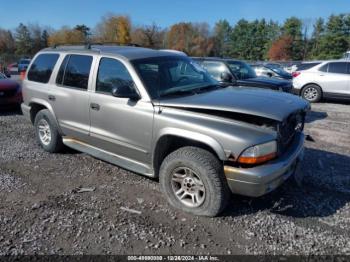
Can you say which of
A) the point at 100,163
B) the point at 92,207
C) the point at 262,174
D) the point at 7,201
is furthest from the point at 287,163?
the point at 7,201

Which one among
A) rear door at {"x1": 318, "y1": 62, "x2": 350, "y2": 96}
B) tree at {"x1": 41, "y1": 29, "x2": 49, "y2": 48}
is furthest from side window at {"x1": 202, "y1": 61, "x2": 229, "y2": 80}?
tree at {"x1": 41, "y1": 29, "x2": 49, "y2": 48}

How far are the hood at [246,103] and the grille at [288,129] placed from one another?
10 cm

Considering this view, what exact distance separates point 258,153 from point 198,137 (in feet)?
2.13

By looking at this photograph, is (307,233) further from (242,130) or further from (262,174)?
(242,130)

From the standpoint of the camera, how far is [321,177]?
475cm

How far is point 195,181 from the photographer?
368 centimetres

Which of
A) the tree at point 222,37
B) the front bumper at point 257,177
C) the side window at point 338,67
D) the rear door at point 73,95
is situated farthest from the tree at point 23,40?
the front bumper at point 257,177

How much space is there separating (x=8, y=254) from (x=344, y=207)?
373cm

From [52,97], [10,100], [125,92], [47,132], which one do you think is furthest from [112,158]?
[10,100]

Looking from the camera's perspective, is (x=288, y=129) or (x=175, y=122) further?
(x=288, y=129)

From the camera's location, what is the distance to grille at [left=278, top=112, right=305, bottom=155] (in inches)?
139

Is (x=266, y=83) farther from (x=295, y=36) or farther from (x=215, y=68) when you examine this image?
(x=295, y=36)

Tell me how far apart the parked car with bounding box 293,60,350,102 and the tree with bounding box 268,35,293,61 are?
75.5 metres

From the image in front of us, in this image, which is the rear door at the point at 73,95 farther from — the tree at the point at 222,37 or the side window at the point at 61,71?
the tree at the point at 222,37
